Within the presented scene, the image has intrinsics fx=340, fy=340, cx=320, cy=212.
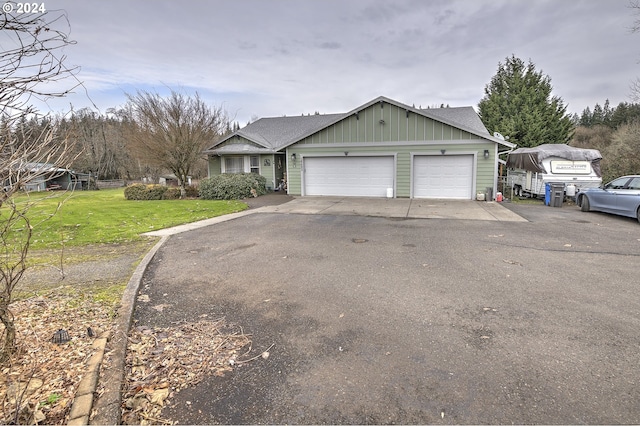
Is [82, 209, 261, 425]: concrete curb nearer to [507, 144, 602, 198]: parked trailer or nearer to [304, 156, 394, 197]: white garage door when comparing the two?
[304, 156, 394, 197]: white garage door

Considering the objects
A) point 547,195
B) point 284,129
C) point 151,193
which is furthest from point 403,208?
point 151,193

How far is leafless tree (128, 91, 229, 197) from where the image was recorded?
711 inches

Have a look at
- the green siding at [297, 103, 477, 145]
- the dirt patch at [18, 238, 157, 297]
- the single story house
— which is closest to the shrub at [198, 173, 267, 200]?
the single story house

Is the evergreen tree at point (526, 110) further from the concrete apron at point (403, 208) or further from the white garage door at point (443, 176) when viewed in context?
the concrete apron at point (403, 208)

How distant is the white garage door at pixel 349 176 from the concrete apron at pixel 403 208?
1.24 meters

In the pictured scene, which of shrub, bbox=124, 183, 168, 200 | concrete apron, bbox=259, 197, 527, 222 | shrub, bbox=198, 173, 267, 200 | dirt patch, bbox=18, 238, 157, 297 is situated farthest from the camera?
shrub, bbox=124, 183, 168, 200

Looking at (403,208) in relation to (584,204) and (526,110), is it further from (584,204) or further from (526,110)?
(526,110)

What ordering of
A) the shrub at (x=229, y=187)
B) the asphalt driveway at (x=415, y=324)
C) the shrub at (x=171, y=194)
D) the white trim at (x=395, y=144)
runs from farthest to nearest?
1. the shrub at (x=171, y=194)
2. the shrub at (x=229, y=187)
3. the white trim at (x=395, y=144)
4. the asphalt driveway at (x=415, y=324)

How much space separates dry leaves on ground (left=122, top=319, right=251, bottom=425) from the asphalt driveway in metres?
0.17

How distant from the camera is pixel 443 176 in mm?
16516

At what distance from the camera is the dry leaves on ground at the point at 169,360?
8.63ft

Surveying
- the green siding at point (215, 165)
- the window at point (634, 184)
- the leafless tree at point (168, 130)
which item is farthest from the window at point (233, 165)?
the window at point (634, 184)

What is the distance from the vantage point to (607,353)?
3.20m

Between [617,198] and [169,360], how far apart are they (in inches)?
528
